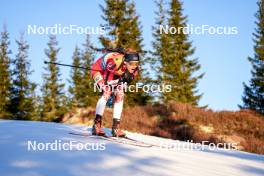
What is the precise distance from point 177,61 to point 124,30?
560 cm

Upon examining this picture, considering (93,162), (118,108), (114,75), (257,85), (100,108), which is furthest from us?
(257,85)

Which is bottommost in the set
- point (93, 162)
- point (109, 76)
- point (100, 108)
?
point (93, 162)

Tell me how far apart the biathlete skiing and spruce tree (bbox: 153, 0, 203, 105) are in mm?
20951

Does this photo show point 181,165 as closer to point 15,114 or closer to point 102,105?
point 102,105

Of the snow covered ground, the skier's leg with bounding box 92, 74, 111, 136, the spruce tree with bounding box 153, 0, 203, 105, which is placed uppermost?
the spruce tree with bounding box 153, 0, 203, 105

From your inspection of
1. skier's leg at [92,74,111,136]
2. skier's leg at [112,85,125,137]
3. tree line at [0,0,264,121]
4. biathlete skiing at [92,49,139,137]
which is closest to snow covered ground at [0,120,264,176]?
skier's leg at [92,74,111,136]

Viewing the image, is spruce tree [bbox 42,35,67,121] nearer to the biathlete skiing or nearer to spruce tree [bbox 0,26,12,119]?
spruce tree [bbox 0,26,12,119]

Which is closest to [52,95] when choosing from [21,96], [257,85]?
[21,96]

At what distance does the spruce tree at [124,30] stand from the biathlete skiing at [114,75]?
770 inches

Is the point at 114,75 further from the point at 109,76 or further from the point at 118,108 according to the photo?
the point at 118,108

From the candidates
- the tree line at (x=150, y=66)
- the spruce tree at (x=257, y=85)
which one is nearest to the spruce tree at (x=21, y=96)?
the tree line at (x=150, y=66)

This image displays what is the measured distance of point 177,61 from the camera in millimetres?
30156

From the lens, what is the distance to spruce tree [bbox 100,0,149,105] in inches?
1081

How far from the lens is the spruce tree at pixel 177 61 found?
Result: 2912 centimetres
